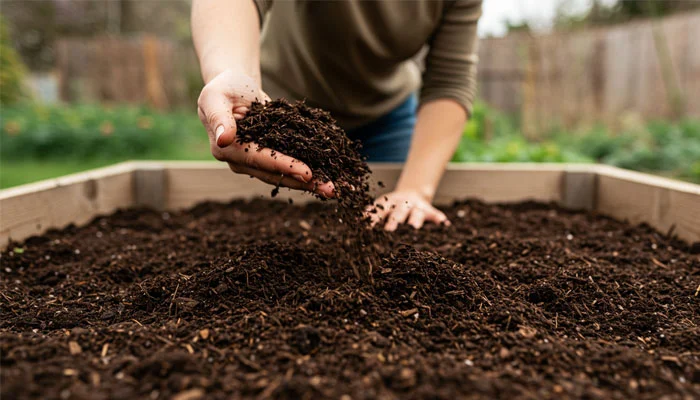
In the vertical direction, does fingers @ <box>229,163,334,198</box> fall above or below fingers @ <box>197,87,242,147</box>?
below

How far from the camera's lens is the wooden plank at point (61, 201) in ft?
7.52

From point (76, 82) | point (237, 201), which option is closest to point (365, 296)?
point (237, 201)

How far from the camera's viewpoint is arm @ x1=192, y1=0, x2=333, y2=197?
1.74 m

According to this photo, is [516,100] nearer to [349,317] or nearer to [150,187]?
[150,187]

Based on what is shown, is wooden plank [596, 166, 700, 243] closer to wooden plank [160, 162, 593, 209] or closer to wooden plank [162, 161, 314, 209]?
wooden plank [160, 162, 593, 209]

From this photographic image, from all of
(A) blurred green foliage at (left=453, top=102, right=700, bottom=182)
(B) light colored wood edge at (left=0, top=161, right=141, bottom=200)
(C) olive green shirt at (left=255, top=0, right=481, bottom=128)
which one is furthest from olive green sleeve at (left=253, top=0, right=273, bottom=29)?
(A) blurred green foliage at (left=453, top=102, right=700, bottom=182)

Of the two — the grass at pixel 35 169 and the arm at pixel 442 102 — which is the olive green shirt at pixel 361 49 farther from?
the grass at pixel 35 169

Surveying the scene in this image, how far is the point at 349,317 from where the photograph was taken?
146 cm

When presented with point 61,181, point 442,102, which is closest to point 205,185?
point 61,181

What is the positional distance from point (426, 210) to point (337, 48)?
3.32 ft

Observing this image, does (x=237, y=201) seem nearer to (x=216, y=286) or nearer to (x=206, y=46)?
(x=206, y=46)

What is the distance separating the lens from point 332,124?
191 centimetres

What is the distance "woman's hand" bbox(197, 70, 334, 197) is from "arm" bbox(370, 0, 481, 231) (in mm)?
909

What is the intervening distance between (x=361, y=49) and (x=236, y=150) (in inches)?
54.4
